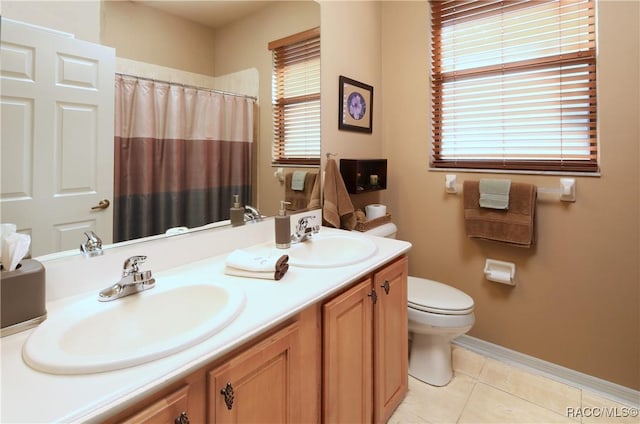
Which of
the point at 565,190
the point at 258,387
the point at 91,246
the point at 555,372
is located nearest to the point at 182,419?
the point at 258,387

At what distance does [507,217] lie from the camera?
1916 millimetres

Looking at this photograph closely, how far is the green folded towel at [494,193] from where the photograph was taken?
1.91 m

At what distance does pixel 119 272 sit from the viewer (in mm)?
1101

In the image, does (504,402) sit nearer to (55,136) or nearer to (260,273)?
(260,273)

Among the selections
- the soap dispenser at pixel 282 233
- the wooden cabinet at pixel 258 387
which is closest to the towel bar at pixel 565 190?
the soap dispenser at pixel 282 233

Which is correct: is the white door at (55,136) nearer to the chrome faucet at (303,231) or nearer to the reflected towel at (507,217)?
the chrome faucet at (303,231)

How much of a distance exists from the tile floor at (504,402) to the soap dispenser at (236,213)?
3.94 ft

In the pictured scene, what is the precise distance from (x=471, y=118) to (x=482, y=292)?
3.58 feet

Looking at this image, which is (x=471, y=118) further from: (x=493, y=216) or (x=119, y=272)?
(x=119, y=272)

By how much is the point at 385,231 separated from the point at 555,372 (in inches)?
48.4

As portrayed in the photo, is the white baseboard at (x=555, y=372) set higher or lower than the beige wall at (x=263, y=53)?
lower

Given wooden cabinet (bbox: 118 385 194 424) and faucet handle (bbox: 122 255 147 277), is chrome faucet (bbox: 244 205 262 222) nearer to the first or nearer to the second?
faucet handle (bbox: 122 255 147 277)

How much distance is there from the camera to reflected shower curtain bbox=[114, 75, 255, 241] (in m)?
1.13

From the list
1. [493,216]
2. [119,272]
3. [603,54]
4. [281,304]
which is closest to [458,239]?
[493,216]
